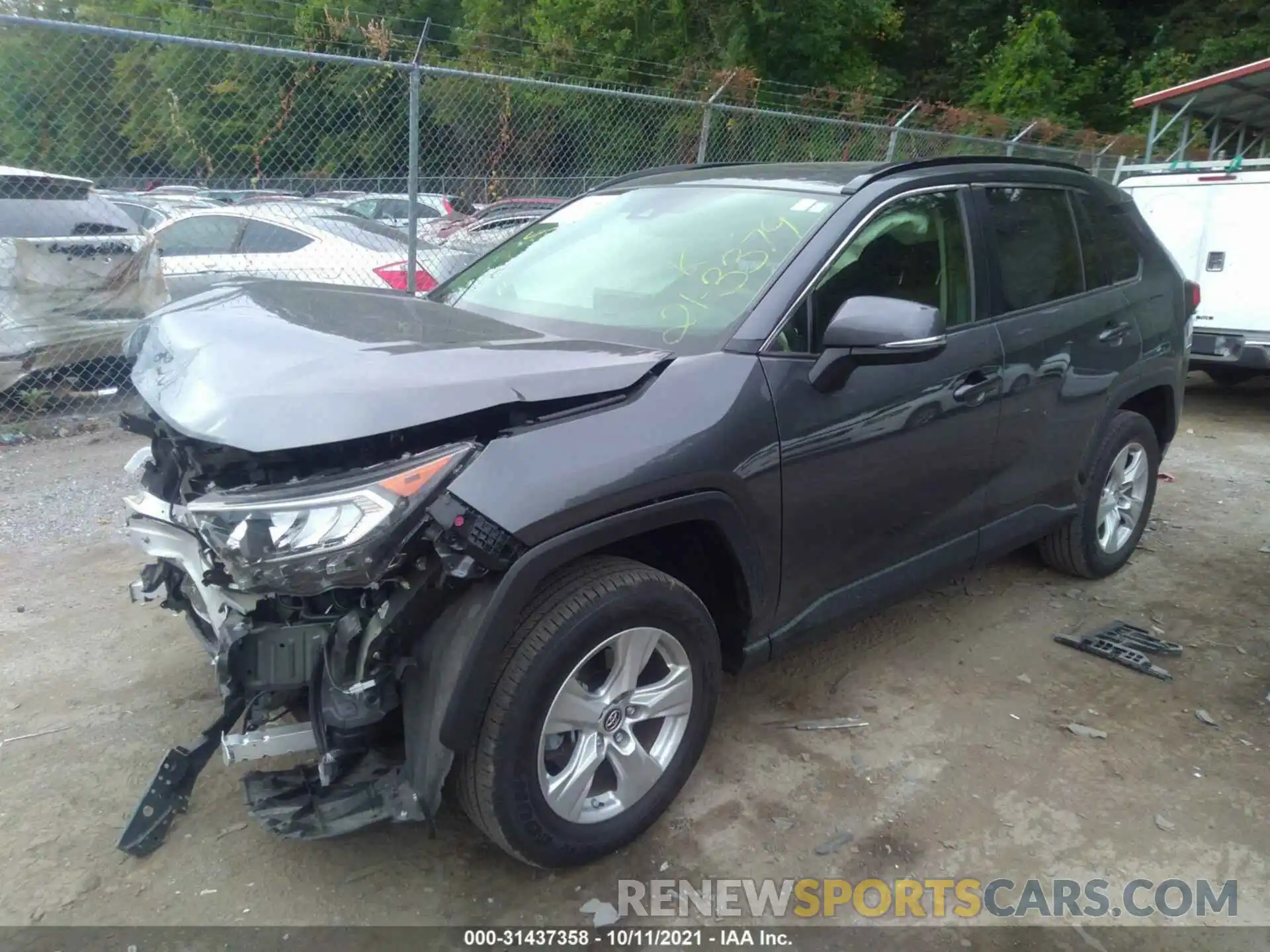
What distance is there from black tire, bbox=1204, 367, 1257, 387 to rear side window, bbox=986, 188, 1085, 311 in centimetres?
535

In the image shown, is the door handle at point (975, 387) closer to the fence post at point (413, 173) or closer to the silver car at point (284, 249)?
the fence post at point (413, 173)

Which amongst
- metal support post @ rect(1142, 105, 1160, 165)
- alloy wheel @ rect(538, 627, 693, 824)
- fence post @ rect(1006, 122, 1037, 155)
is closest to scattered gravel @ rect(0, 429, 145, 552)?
alloy wheel @ rect(538, 627, 693, 824)

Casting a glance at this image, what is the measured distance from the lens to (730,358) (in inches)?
107

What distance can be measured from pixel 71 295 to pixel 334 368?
548cm

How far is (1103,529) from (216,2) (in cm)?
2676

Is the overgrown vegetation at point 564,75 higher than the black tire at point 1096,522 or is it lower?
higher

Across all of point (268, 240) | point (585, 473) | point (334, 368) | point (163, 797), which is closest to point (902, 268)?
point (585, 473)

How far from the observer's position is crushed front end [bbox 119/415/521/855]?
2.14 metres

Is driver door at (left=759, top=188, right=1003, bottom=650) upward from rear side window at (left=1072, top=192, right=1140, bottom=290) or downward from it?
downward

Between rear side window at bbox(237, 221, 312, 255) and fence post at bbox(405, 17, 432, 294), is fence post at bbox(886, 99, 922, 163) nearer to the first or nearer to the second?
fence post at bbox(405, 17, 432, 294)

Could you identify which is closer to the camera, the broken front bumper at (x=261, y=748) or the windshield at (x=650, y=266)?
the broken front bumper at (x=261, y=748)

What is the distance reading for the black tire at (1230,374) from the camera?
8.62 m

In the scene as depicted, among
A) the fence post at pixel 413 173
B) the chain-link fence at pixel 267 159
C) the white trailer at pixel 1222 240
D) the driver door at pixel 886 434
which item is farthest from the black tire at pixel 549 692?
the white trailer at pixel 1222 240

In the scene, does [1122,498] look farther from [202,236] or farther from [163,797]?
[202,236]
